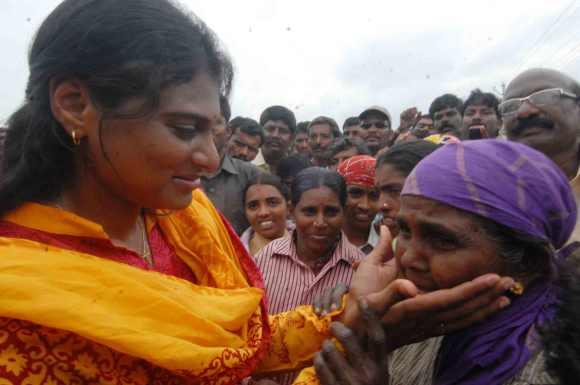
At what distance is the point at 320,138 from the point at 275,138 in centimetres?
98

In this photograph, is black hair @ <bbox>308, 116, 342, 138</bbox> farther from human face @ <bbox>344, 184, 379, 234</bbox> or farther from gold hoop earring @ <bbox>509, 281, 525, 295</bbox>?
gold hoop earring @ <bbox>509, 281, 525, 295</bbox>

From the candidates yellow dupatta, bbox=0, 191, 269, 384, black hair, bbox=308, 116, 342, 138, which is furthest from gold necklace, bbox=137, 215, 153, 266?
black hair, bbox=308, 116, 342, 138

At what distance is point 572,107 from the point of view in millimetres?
2980

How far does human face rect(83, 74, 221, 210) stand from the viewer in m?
1.37

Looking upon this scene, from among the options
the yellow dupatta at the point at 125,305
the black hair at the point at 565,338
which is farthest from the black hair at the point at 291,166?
the black hair at the point at 565,338

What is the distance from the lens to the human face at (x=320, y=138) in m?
6.94

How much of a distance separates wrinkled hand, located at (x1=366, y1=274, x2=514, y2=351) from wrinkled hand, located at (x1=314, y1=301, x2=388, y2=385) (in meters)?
0.04

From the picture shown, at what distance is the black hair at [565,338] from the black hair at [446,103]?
17.4ft

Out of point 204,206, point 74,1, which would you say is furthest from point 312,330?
point 74,1

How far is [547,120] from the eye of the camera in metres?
2.94

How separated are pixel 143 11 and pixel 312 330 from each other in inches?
47.9

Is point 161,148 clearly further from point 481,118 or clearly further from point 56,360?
point 481,118

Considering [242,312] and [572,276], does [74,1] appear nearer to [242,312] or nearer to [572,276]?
[242,312]

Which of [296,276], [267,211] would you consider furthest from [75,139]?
[267,211]
